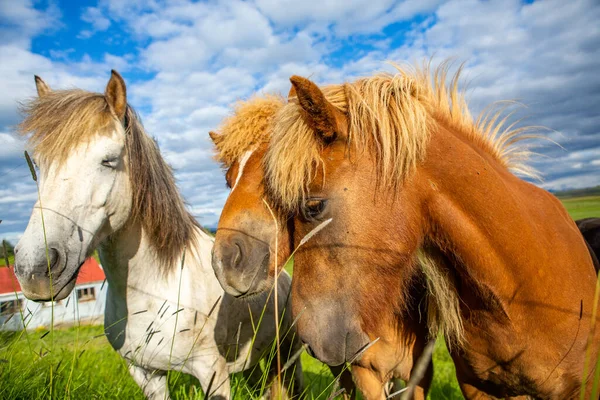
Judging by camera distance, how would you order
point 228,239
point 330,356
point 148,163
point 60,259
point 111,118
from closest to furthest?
point 330,356, point 228,239, point 60,259, point 111,118, point 148,163

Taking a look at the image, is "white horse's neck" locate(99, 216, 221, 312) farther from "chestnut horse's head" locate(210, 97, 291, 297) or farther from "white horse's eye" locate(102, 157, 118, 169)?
"chestnut horse's head" locate(210, 97, 291, 297)

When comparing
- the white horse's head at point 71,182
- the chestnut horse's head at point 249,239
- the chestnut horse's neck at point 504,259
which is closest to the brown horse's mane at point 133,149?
the white horse's head at point 71,182

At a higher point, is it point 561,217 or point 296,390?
point 561,217

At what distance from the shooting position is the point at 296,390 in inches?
175

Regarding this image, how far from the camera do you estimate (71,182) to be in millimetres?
2434

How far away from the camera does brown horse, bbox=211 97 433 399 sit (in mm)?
2031

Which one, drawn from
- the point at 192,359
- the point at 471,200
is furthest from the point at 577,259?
the point at 192,359

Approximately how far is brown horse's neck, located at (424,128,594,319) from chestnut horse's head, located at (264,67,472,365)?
0.30ft

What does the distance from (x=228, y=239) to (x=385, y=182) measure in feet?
3.03

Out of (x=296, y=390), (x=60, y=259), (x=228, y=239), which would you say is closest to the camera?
(x=228, y=239)

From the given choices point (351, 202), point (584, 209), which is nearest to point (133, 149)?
point (351, 202)

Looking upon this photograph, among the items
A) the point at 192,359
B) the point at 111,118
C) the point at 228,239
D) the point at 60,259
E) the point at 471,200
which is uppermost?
the point at 111,118

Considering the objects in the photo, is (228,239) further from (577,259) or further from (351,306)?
(577,259)

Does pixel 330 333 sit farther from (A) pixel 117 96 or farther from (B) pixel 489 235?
(A) pixel 117 96
